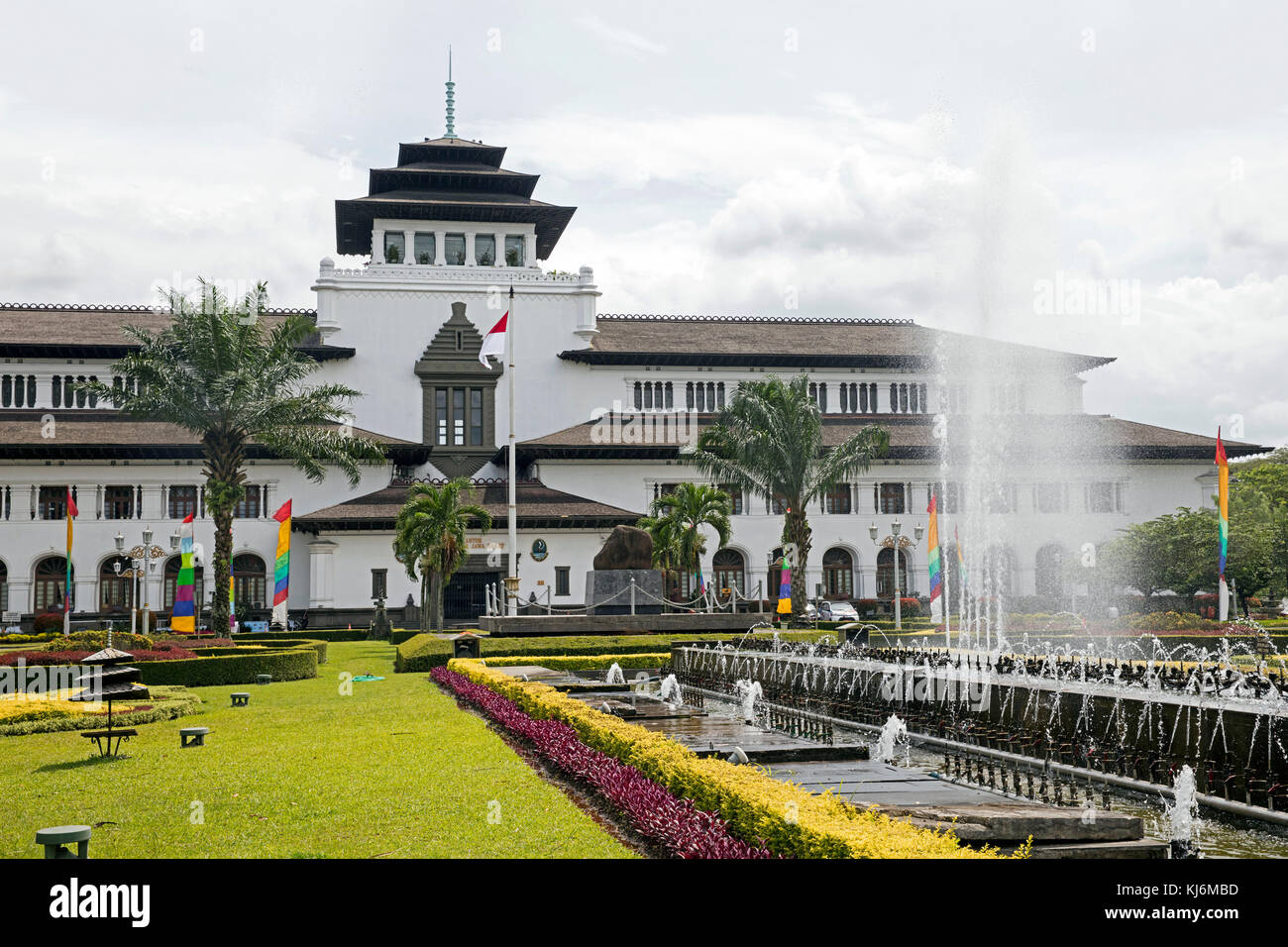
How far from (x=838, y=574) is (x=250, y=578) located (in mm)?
26583

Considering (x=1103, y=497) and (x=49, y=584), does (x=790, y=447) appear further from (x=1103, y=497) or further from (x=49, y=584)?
(x=49, y=584)

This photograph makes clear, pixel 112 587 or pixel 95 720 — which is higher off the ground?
pixel 112 587

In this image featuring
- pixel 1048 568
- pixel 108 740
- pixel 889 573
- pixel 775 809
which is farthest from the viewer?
pixel 889 573

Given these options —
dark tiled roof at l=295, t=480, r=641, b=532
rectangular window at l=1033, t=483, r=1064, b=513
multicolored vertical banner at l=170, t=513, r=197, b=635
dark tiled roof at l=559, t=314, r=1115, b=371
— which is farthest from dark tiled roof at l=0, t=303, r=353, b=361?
rectangular window at l=1033, t=483, r=1064, b=513

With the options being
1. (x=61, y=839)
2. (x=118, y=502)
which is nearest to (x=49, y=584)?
(x=118, y=502)

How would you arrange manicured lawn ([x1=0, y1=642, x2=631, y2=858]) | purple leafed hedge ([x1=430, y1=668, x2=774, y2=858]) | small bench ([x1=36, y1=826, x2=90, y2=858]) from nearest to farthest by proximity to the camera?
small bench ([x1=36, y1=826, x2=90, y2=858]), purple leafed hedge ([x1=430, y1=668, x2=774, y2=858]), manicured lawn ([x1=0, y1=642, x2=631, y2=858])

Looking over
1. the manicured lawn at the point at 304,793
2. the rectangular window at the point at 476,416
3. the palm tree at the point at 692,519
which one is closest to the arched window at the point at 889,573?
the palm tree at the point at 692,519

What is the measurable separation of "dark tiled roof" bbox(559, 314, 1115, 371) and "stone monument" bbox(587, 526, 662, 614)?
2487 centimetres

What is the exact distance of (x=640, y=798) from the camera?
32.6ft

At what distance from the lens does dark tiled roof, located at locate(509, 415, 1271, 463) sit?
53625mm

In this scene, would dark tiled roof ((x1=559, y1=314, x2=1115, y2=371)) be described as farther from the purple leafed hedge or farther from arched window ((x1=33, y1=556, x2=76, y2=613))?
the purple leafed hedge
